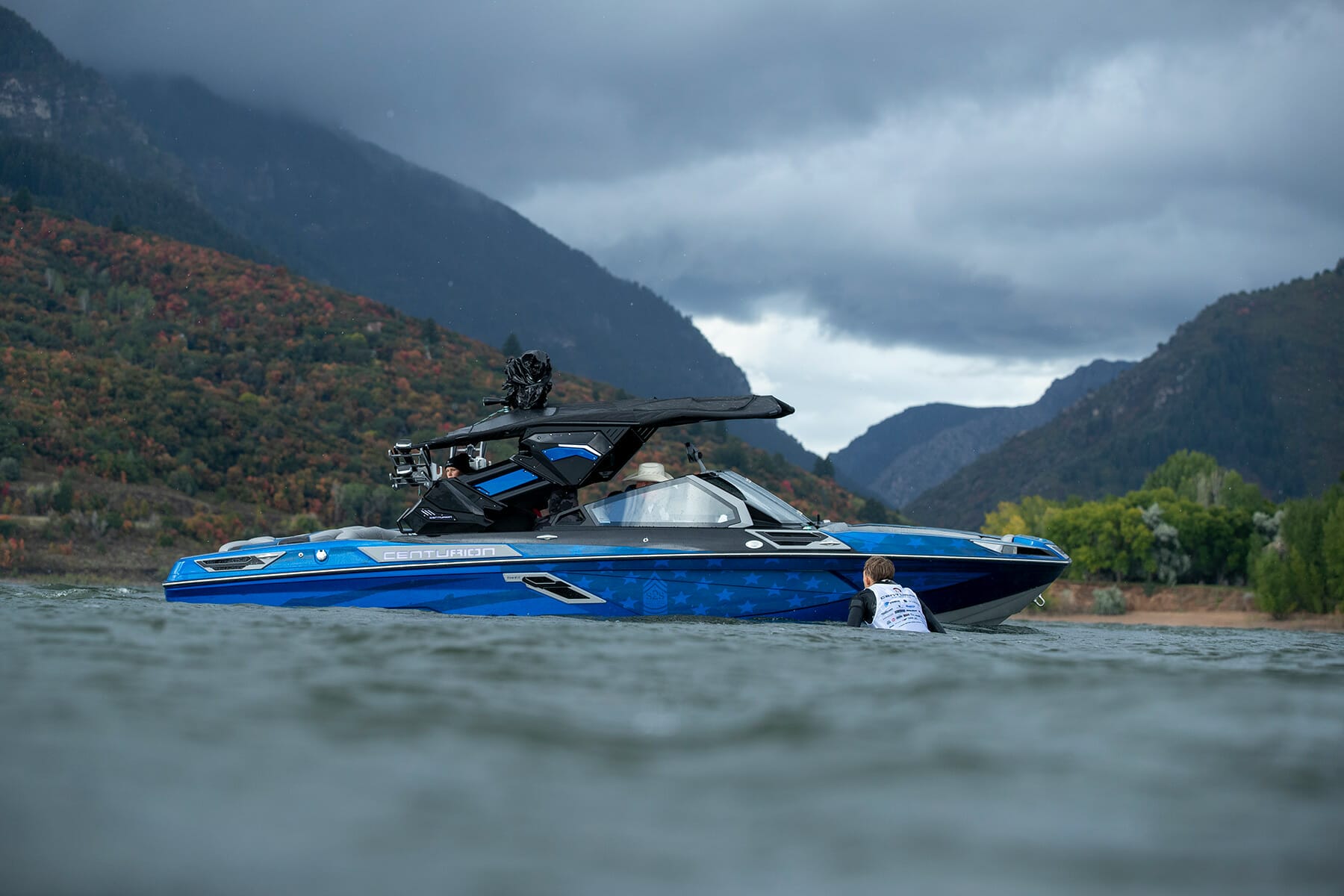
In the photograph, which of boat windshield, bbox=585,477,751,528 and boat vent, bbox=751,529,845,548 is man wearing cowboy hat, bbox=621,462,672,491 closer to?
boat windshield, bbox=585,477,751,528

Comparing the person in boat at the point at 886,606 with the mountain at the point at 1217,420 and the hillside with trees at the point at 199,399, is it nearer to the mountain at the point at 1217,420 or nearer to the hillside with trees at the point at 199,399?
the hillside with trees at the point at 199,399

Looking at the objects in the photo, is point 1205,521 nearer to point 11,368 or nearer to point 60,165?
point 11,368

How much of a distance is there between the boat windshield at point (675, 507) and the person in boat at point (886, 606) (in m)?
1.57

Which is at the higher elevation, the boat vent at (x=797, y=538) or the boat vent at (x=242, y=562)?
the boat vent at (x=797, y=538)

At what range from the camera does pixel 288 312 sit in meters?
61.4

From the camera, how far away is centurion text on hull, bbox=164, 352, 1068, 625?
1029cm

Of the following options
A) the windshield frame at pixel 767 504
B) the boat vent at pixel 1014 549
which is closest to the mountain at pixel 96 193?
the windshield frame at pixel 767 504

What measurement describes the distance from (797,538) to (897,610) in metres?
1.61

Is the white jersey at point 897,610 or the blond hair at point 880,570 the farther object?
the blond hair at point 880,570

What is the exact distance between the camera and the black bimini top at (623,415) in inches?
442

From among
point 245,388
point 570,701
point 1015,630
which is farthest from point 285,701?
point 245,388

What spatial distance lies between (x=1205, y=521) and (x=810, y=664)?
5698 centimetres

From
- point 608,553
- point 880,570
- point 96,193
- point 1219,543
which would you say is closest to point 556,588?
point 608,553

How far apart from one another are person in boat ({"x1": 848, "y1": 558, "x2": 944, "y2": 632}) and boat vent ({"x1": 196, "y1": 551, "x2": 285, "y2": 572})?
5588 mm
